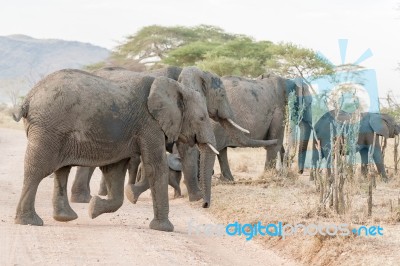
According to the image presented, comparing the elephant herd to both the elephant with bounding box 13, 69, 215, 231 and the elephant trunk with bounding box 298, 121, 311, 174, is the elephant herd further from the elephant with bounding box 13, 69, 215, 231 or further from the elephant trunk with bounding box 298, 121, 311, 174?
the elephant trunk with bounding box 298, 121, 311, 174

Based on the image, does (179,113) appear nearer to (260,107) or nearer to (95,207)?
(95,207)

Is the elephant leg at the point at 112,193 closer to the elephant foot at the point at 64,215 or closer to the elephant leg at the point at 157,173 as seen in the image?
the elephant foot at the point at 64,215

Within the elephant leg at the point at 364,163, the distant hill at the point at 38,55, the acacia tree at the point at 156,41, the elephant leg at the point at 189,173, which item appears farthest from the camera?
the distant hill at the point at 38,55

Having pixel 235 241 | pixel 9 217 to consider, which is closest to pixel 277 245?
pixel 235 241

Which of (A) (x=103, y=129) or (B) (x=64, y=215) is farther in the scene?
(B) (x=64, y=215)

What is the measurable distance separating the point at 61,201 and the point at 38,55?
15105 cm

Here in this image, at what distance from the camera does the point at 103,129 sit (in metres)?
8.07

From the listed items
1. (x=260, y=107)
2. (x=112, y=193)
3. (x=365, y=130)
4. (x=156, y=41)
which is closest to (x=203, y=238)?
(x=112, y=193)

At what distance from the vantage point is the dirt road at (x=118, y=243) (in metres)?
6.32

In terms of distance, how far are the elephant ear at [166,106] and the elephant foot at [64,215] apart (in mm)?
1268

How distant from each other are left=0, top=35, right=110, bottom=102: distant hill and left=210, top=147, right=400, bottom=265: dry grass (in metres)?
132

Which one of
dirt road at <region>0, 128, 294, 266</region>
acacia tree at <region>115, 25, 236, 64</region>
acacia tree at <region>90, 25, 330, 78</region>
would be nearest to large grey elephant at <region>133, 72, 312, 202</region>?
dirt road at <region>0, 128, 294, 266</region>

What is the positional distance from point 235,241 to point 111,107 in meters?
1.83

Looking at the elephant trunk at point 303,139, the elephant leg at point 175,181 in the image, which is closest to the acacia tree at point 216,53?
the elephant trunk at point 303,139
